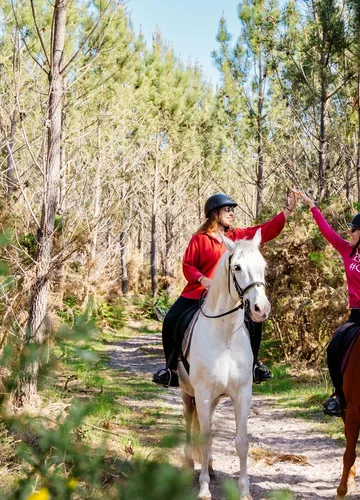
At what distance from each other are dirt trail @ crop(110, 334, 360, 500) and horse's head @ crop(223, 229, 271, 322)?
78 centimetres

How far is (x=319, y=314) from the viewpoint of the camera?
9031 mm

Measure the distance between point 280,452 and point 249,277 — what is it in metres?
2.97

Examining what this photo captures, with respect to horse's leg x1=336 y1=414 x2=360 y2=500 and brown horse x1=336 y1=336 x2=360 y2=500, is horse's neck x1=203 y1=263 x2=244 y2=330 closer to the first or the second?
brown horse x1=336 y1=336 x2=360 y2=500

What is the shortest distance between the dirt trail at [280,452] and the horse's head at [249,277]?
0.78 m

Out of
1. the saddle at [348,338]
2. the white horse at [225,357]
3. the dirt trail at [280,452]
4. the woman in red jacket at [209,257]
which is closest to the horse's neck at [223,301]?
the white horse at [225,357]

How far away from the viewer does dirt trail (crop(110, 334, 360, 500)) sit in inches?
192

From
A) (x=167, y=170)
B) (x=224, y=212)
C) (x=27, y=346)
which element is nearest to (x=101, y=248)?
(x=167, y=170)

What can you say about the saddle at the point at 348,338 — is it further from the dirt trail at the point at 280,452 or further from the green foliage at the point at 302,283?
the green foliage at the point at 302,283

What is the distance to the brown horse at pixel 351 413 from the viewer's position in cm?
416

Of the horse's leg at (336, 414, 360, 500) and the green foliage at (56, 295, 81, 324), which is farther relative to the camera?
the horse's leg at (336, 414, 360, 500)

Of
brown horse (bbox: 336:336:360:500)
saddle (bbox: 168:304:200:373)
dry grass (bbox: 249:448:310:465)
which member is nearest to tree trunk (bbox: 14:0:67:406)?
saddle (bbox: 168:304:200:373)

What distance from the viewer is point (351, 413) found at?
420 centimetres

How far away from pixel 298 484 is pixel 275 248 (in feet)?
19.3

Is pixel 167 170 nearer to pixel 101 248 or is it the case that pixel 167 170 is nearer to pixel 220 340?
pixel 101 248
